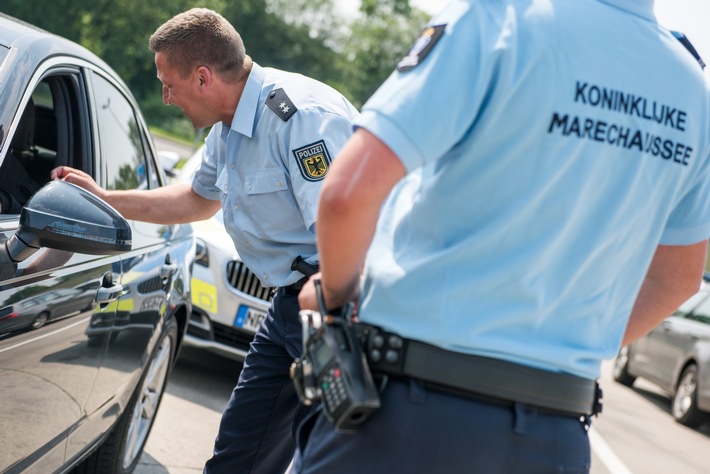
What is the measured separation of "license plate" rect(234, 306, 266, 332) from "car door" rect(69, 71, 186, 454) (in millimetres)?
2273

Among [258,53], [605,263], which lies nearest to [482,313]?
[605,263]

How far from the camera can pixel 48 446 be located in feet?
9.72

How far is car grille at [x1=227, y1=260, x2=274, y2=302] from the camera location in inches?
256

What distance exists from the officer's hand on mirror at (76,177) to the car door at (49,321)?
14 cm

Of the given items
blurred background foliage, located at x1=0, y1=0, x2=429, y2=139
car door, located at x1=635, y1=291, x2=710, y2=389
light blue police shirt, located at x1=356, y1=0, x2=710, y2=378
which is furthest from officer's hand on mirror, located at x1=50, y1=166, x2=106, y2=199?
blurred background foliage, located at x1=0, y1=0, x2=429, y2=139

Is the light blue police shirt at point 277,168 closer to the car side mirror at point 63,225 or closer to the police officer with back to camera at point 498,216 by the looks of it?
the car side mirror at point 63,225

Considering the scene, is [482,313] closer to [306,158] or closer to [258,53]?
[306,158]

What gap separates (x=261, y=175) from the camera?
126 inches

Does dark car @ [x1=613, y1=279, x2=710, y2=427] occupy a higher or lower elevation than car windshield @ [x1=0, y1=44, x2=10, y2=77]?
lower

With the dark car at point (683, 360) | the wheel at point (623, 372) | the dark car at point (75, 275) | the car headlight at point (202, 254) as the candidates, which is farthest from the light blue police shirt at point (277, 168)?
the wheel at point (623, 372)

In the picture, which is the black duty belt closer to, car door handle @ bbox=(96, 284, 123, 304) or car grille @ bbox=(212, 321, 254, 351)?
car door handle @ bbox=(96, 284, 123, 304)

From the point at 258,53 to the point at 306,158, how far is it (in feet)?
233

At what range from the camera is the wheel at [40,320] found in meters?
2.65

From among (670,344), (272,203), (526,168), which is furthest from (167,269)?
(670,344)
